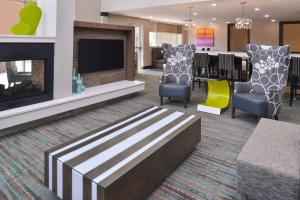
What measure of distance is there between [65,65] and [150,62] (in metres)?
8.83

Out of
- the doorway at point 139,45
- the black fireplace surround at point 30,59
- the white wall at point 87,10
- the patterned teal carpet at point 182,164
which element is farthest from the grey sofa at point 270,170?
the doorway at point 139,45

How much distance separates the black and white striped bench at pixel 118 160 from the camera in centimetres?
164

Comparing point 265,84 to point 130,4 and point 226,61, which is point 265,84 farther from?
point 130,4

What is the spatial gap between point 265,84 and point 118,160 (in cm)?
328

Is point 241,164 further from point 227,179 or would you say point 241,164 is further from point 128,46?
point 128,46

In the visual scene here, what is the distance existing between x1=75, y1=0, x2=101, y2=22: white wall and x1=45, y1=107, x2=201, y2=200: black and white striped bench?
7317 mm

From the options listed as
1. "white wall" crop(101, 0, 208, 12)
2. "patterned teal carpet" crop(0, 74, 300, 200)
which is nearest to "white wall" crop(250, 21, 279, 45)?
"white wall" crop(101, 0, 208, 12)

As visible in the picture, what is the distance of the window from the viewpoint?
12970mm

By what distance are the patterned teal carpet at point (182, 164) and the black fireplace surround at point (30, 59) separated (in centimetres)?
45

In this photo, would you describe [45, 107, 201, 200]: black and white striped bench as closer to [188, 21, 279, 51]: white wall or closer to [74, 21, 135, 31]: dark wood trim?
[74, 21, 135, 31]: dark wood trim

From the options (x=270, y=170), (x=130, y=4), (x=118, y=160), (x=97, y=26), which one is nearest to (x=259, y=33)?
(x=130, y=4)

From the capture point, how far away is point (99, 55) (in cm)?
529

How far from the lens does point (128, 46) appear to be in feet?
19.9

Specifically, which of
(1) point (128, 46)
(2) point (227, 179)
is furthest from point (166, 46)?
(2) point (227, 179)
